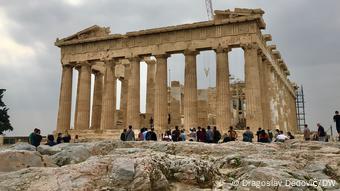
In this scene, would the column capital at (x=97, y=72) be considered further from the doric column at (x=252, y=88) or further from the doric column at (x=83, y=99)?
the doric column at (x=252, y=88)

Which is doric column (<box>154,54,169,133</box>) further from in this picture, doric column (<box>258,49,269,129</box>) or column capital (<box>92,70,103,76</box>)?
column capital (<box>92,70,103,76</box>)

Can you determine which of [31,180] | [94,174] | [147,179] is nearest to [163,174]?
[147,179]

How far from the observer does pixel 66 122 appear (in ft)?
127

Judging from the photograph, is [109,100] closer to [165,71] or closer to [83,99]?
[83,99]

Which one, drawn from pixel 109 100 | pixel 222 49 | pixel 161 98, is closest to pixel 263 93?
pixel 222 49

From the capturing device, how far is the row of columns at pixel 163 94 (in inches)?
1253

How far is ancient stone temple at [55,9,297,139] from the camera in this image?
3209 cm

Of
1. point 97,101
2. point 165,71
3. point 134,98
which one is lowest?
point 134,98

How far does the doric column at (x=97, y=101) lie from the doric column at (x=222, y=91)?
15391 millimetres

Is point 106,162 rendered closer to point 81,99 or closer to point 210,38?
point 210,38

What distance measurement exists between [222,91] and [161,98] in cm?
585

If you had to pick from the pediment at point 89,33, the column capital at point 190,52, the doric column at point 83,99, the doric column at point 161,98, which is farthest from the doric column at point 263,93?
the doric column at point 83,99

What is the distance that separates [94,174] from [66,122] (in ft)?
110

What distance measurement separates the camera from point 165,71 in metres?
35.3
